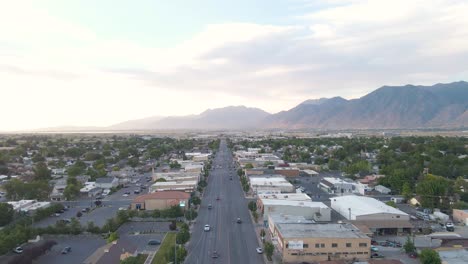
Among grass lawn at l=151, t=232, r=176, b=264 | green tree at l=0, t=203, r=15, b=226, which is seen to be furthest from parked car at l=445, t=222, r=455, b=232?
green tree at l=0, t=203, r=15, b=226

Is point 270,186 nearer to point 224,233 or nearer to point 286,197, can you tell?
point 286,197

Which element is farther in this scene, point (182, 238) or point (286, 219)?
point (286, 219)

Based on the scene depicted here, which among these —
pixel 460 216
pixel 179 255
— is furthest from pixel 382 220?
pixel 179 255

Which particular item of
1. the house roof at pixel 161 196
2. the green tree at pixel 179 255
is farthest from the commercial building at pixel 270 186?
the green tree at pixel 179 255

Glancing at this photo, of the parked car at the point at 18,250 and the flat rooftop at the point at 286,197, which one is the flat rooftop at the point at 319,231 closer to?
the flat rooftop at the point at 286,197

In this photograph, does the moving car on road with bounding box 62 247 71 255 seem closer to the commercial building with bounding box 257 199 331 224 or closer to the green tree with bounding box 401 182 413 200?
the commercial building with bounding box 257 199 331 224

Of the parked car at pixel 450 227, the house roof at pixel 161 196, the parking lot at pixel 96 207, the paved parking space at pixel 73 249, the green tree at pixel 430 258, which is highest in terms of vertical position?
the house roof at pixel 161 196
